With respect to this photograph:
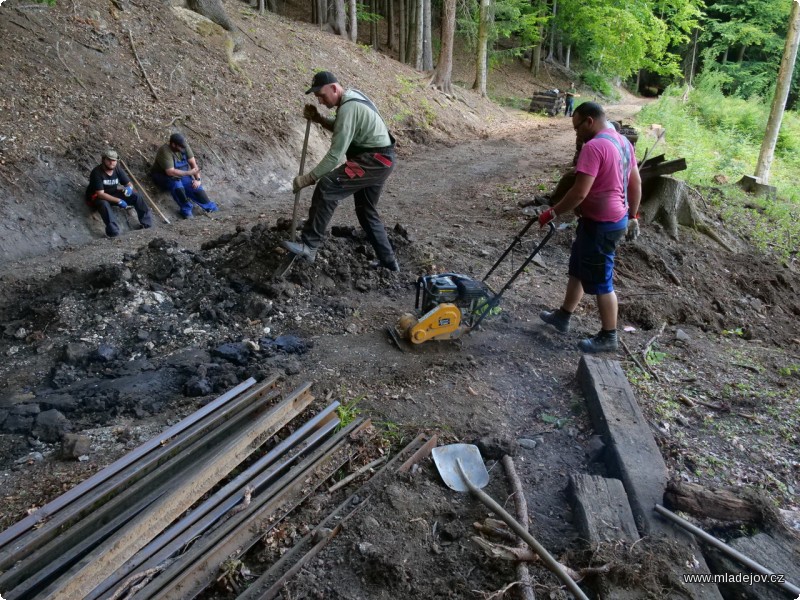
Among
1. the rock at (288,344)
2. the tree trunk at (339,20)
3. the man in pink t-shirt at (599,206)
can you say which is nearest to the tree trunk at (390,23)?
the tree trunk at (339,20)

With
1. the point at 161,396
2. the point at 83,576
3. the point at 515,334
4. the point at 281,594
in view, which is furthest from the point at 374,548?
the point at 515,334

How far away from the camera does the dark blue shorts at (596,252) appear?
4.44 m

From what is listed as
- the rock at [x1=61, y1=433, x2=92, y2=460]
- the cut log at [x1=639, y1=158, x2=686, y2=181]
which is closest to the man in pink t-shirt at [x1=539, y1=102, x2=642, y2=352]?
the cut log at [x1=639, y1=158, x2=686, y2=181]

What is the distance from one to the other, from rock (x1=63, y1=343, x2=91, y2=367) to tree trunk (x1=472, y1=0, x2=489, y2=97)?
68.7 ft

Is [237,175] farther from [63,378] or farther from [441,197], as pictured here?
[63,378]

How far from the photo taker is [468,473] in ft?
10.6

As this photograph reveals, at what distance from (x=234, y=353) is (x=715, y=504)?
11.7 ft

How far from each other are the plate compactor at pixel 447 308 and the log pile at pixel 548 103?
71.1 feet

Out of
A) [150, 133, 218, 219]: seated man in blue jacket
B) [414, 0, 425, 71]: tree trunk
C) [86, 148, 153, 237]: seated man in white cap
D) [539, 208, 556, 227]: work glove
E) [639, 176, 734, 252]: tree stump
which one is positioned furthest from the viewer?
[414, 0, 425, 71]: tree trunk

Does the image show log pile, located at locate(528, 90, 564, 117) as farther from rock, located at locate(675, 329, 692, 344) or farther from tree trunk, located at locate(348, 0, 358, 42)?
rock, located at locate(675, 329, 692, 344)

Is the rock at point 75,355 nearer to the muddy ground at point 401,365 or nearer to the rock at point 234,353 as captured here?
the muddy ground at point 401,365

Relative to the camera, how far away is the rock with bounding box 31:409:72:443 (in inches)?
136

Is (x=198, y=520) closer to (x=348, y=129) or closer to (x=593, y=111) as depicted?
(x=348, y=129)

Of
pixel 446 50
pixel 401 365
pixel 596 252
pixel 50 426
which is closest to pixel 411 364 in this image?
pixel 401 365
